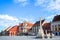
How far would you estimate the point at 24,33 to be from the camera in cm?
11375

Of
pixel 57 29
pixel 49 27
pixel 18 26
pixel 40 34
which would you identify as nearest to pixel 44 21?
pixel 49 27

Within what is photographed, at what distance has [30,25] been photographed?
122m

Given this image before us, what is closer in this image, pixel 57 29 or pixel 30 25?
pixel 57 29

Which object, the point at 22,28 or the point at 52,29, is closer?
the point at 52,29

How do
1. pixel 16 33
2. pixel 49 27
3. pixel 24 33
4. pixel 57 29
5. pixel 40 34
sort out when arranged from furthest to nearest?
pixel 16 33 → pixel 24 33 → pixel 49 27 → pixel 57 29 → pixel 40 34

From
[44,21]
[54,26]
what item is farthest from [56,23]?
[44,21]

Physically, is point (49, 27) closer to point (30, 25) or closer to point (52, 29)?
point (52, 29)

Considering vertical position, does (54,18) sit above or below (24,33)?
above

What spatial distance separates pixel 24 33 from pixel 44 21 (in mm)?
14409

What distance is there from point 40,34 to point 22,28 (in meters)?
53.9

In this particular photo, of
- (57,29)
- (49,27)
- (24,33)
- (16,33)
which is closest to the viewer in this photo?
(57,29)

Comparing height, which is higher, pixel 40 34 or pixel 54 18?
pixel 54 18

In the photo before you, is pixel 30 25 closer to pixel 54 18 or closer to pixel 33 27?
pixel 33 27

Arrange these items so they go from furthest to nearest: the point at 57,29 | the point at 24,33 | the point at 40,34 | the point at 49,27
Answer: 1. the point at 24,33
2. the point at 49,27
3. the point at 57,29
4. the point at 40,34
